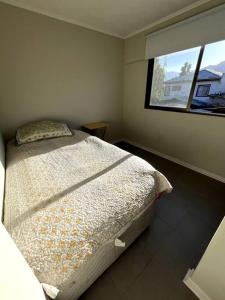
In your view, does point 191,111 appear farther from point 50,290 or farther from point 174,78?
point 50,290

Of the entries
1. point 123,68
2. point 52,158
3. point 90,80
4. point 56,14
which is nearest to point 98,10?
point 56,14

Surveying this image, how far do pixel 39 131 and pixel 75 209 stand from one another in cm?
151

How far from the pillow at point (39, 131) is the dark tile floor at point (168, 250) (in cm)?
172

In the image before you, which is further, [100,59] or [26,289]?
[100,59]

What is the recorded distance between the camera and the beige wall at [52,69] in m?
1.89

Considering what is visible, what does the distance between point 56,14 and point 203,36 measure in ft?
6.58

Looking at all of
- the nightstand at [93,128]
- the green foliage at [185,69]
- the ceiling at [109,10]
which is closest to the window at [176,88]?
the green foliage at [185,69]

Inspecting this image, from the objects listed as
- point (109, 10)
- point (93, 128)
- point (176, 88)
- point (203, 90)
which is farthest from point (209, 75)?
point (93, 128)

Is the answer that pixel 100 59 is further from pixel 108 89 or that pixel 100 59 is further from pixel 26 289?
pixel 26 289

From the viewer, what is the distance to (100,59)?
2689 millimetres

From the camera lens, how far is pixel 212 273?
89cm

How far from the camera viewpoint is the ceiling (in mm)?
1767

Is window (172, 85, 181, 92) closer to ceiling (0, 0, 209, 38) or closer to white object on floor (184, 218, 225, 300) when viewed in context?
ceiling (0, 0, 209, 38)

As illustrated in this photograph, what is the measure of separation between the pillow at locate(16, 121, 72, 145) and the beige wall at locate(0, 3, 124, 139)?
0.22 metres
